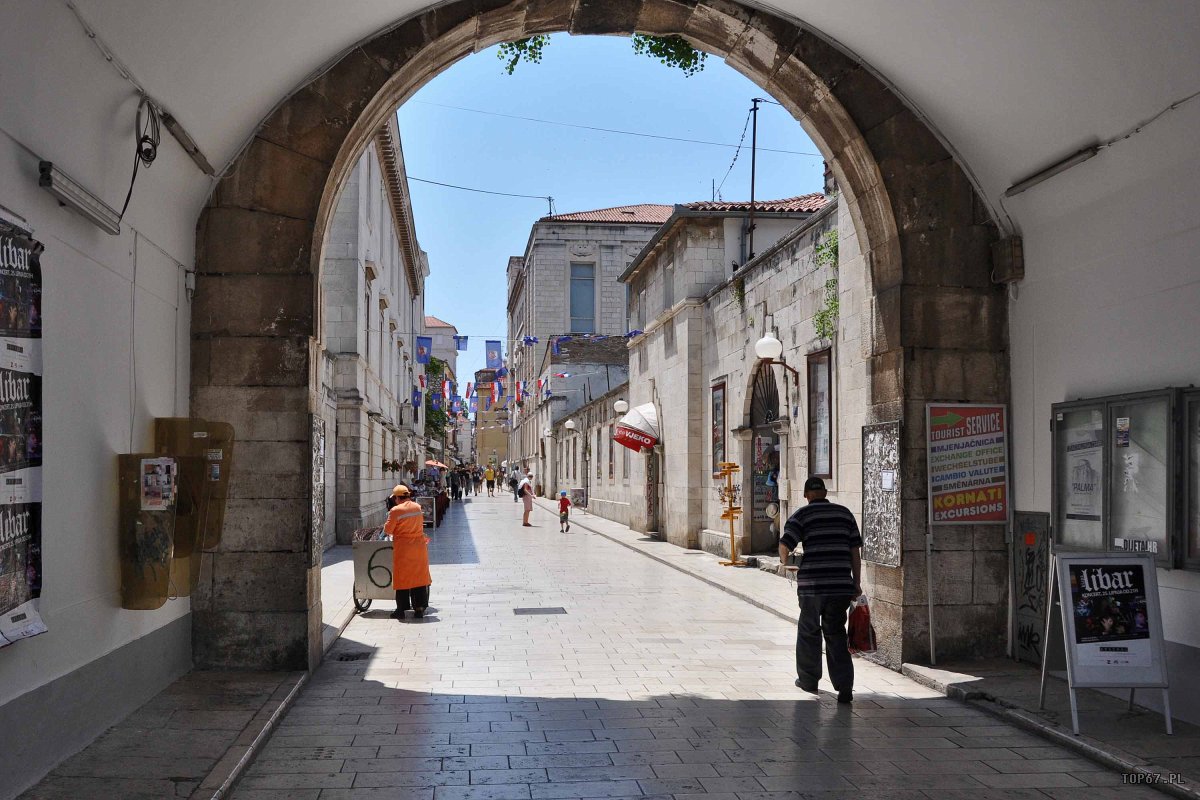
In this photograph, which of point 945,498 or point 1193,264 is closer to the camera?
point 1193,264

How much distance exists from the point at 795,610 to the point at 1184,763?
6.25m

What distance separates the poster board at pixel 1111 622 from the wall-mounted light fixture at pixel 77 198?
6.15 metres

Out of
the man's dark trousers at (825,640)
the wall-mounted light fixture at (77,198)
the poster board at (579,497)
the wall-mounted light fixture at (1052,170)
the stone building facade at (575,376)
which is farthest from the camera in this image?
the stone building facade at (575,376)

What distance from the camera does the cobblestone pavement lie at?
5.63 m

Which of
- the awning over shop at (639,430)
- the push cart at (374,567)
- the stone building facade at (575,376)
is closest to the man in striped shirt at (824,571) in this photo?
the push cart at (374,567)

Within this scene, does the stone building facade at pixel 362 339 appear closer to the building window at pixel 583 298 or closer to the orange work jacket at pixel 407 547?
the orange work jacket at pixel 407 547

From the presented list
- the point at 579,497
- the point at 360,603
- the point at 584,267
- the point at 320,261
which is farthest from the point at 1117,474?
the point at 584,267

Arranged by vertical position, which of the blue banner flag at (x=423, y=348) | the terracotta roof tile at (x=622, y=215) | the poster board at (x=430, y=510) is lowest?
the poster board at (x=430, y=510)

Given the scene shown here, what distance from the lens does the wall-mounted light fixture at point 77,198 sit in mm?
5414

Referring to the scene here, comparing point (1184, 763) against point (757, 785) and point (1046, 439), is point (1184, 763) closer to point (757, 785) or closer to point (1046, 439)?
point (757, 785)

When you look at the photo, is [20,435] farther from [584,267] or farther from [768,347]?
[584,267]

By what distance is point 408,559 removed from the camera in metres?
12.0

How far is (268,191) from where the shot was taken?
28.1 feet

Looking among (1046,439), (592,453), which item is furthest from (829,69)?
(592,453)
